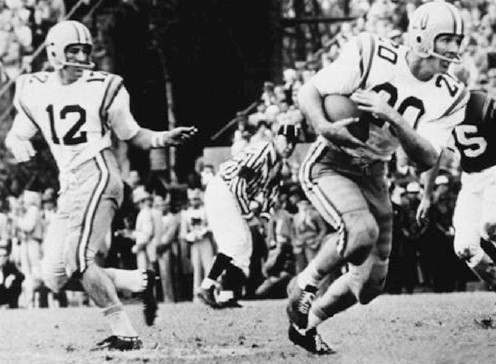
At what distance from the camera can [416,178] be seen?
16531mm

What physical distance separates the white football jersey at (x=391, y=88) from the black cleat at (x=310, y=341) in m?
1.17

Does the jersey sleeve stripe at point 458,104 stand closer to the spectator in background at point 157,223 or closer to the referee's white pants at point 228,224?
the referee's white pants at point 228,224

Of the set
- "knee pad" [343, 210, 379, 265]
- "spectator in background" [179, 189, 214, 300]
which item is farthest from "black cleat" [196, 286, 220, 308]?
"knee pad" [343, 210, 379, 265]

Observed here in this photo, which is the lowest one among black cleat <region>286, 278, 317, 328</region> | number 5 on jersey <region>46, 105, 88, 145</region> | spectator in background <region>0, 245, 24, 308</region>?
spectator in background <region>0, 245, 24, 308</region>

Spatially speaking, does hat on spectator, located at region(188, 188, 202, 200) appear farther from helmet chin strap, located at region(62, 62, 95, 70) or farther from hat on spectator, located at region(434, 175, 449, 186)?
helmet chin strap, located at region(62, 62, 95, 70)

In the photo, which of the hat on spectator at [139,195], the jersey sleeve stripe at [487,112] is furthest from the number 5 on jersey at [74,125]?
the hat on spectator at [139,195]

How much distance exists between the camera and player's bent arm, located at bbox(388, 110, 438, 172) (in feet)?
25.8

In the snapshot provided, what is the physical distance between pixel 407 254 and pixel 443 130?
801 centimetres

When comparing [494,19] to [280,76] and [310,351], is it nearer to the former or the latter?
[280,76]

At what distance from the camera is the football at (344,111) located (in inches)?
328

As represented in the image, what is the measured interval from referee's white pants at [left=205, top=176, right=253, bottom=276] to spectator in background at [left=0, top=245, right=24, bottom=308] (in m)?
4.98

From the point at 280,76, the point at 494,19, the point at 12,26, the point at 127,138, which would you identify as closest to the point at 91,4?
the point at 12,26

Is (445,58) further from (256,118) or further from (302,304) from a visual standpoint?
(256,118)

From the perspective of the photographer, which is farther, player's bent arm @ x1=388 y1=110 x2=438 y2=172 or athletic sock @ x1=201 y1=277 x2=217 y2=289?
athletic sock @ x1=201 y1=277 x2=217 y2=289
